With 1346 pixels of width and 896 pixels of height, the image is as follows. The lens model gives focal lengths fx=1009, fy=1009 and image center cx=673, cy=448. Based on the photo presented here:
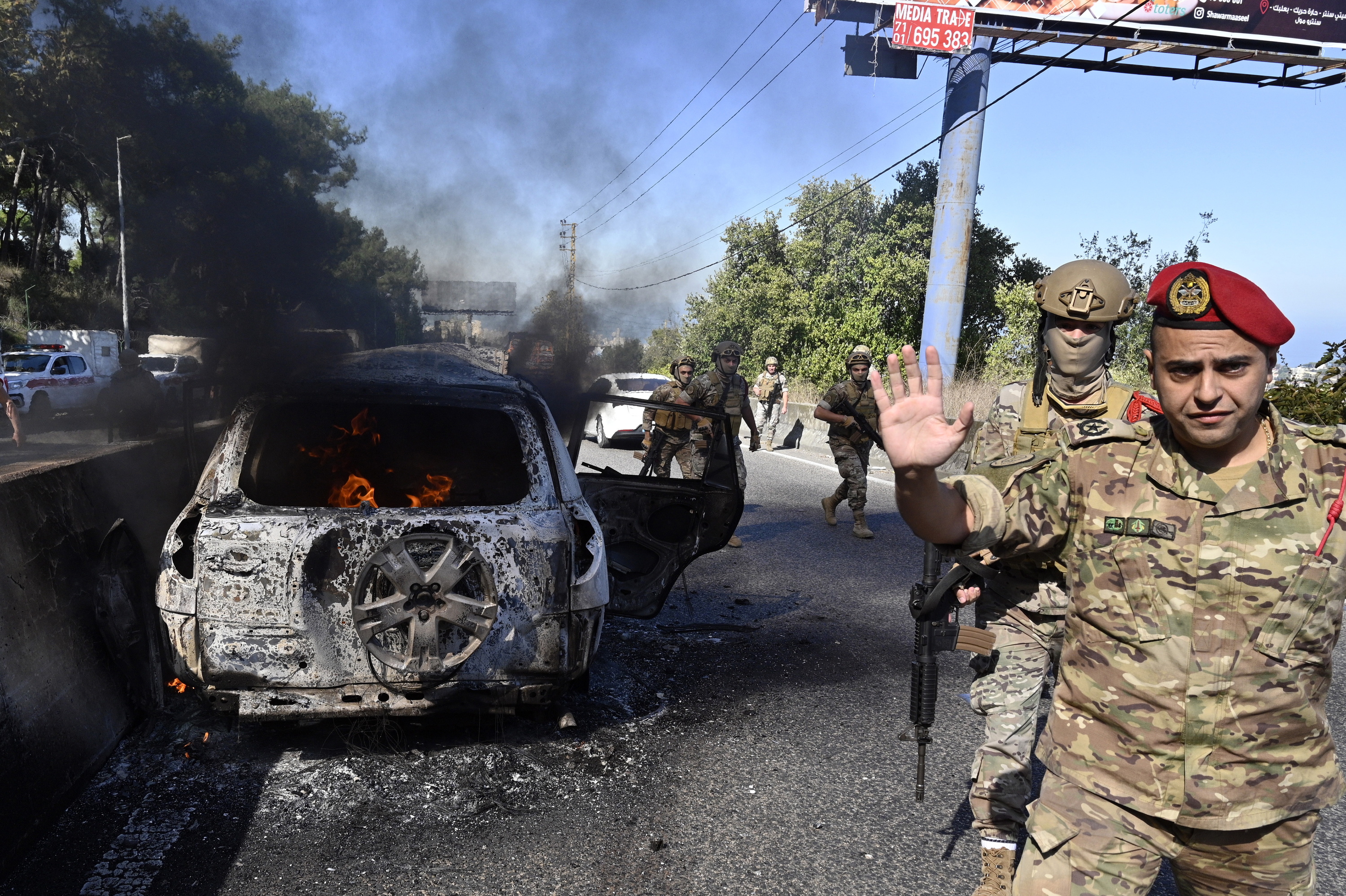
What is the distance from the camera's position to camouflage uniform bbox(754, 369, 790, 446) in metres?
18.9

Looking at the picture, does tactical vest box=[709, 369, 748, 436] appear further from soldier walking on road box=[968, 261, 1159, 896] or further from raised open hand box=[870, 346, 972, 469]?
raised open hand box=[870, 346, 972, 469]

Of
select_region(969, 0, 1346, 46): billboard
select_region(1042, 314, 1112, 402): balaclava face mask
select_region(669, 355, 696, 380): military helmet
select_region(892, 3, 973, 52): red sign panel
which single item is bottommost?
select_region(669, 355, 696, 380): military helmet

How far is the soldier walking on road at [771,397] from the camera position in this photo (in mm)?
18844

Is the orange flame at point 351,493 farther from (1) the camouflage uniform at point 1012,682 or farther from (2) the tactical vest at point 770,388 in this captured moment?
(2) the tactical vest at point 770,388

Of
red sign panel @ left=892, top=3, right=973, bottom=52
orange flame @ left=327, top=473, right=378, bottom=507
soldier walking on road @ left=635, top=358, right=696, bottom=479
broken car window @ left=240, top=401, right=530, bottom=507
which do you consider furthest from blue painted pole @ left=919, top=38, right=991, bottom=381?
orange flame @ left=327, top=473, right=378, bottom=507

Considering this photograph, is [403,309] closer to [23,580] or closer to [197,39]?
[197,39]

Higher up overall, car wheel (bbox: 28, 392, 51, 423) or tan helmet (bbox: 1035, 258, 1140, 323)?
tan helmet (bbox: 1035, 258, 1140, 323)

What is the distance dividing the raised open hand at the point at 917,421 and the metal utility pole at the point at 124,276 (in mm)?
13281

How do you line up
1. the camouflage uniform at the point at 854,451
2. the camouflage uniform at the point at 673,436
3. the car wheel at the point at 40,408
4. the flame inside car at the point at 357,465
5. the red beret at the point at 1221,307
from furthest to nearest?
the car wheel at the point at 40,408, the camouflage uniform at the point at 854,451, the camouflage uniform at the point at 673,436, the flame inside car at the point at 357,465, the red beret at the point at 1221,307

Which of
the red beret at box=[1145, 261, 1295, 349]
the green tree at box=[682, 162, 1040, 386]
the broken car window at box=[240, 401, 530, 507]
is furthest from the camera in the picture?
the green tree at box=[682, 162, 1040, 386]

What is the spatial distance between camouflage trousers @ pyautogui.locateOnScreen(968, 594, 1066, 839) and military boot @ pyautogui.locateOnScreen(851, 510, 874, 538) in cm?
609

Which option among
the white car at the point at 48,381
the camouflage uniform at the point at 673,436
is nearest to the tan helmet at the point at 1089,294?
the camouflage uniform at the point at 673,436

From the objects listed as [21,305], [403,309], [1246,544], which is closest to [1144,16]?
[403,309]

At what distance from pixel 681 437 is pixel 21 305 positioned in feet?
95.7
